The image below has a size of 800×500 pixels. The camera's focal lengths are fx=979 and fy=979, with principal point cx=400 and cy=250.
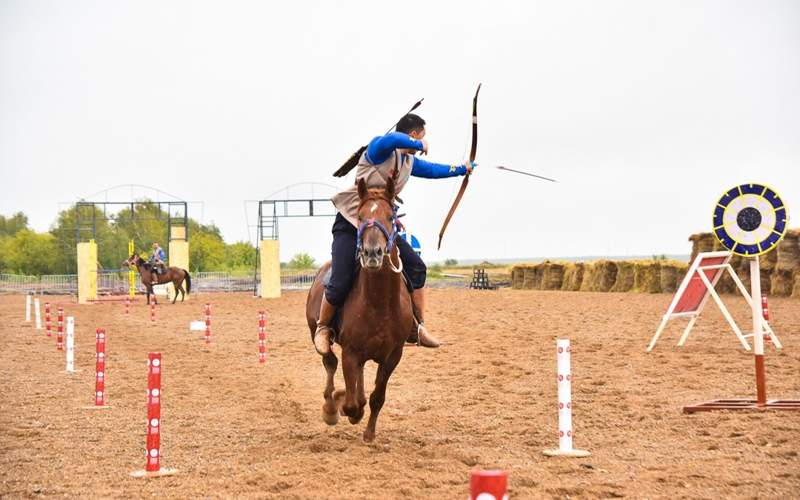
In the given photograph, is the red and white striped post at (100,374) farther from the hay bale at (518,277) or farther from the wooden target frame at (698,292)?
the hay bale at (518,277)

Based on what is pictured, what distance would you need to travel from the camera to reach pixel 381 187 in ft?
29.7

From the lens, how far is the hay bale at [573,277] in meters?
50.0

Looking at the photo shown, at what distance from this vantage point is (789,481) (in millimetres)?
7609

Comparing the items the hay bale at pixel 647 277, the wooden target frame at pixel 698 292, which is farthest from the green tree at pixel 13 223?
the wooden target frame at pixel 698 292

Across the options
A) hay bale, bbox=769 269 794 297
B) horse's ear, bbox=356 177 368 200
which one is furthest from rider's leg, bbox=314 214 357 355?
hay bale, bbox=769 269 794 297

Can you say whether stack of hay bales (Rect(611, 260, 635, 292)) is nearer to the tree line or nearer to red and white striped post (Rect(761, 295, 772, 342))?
red and white striped post (Rect(761, 295, 772, 342))

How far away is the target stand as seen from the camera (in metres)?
11.5

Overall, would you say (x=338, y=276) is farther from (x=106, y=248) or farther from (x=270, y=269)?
(x=106, y=248)

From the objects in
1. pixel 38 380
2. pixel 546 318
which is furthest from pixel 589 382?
pixel 546 318

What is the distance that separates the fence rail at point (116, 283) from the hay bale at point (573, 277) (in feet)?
49.8

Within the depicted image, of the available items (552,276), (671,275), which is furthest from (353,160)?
(552,276)

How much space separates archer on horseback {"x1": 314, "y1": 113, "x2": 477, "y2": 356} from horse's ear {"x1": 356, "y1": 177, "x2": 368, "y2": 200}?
169 millimetres

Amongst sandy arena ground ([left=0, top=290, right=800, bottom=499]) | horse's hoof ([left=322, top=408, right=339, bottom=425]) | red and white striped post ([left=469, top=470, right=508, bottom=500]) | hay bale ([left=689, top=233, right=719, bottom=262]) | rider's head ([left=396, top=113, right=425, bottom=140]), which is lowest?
sandy arena ground ([left=0, top=290, right=800, bottom=499])

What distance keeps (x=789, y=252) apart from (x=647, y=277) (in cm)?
1049
